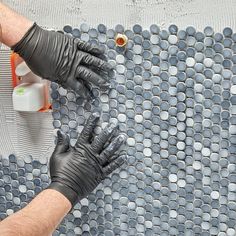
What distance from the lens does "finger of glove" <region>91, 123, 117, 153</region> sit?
4.82ft

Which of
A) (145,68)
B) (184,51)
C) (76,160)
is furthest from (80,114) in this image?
(184,51)

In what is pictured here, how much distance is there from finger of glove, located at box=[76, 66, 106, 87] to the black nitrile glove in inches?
4.9

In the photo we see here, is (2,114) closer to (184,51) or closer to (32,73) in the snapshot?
(32,73)

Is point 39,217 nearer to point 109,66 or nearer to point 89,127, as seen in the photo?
point 89,127

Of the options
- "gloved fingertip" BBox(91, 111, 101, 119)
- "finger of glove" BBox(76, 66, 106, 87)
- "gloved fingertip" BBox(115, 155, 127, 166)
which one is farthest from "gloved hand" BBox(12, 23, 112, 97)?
"gloved fingertip" BBox(115, 155, 127, 166)

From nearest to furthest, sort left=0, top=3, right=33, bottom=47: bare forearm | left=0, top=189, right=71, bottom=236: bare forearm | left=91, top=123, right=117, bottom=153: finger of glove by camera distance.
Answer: left=0, top=189, right=71, bottom=236: bare forearm
left=0, top=3, right=33, bottom=47: bare forearm
left=91, top=123, right=117, bottom=153: finger of glove

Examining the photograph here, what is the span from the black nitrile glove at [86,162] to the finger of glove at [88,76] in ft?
0.41

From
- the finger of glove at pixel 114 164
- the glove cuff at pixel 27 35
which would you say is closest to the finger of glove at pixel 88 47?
the glove cuff at pixel 27 35

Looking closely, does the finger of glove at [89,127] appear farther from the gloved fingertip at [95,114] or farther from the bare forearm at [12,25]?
the bare forearm at [12,25]

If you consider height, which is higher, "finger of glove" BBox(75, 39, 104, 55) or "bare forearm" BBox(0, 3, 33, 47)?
"bare forearm" BBox(0, 3, 33, 47)

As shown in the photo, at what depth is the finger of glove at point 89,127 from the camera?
1.47 meters

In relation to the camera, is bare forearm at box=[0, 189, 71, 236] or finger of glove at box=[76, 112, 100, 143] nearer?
bare forearm at box=[0, 189, 71, 236]

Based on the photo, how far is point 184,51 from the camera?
133cm

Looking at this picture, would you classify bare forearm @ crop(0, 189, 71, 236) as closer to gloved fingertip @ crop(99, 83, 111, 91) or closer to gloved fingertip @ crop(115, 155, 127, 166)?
gloved fingertip @ crop(115, 155, 127, 166)
